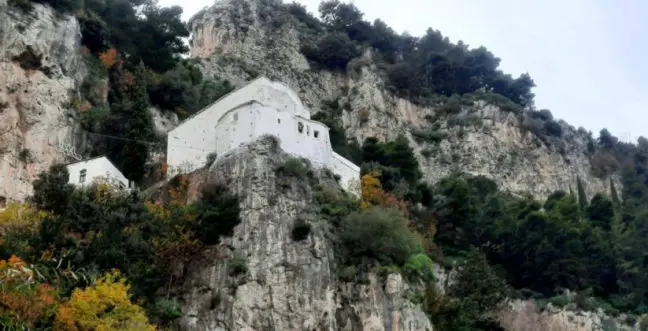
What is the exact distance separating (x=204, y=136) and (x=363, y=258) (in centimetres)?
1177

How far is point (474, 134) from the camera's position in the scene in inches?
2960

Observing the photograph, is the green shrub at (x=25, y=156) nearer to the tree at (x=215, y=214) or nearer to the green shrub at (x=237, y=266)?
the tree at (x=215, y=214)

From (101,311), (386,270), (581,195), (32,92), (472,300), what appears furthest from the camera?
(581,195)

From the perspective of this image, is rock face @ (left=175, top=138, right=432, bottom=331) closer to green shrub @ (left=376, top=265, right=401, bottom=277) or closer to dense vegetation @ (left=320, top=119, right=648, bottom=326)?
green shrub @ (left=376, top=265, right=401, bottom=277)

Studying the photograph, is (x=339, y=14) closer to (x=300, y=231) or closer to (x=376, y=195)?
(x=376, y=195)

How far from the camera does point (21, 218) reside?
125 feet

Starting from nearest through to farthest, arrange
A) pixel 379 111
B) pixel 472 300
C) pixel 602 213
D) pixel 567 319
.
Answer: pixel 472 300 < pixel 567 319 < pixel 602 213 < pixel 379 111

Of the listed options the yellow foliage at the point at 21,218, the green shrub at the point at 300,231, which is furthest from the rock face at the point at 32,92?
the green shrub at the point at 300,231

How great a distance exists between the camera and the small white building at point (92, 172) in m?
42.6

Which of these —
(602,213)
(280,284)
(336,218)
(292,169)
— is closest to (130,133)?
(292,169)

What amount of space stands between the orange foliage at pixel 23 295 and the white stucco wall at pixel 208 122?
15380 millimetres

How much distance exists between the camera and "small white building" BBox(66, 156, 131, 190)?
42594 mm

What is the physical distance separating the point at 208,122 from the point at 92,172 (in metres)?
7.69

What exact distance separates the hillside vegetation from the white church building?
166 centimetres
